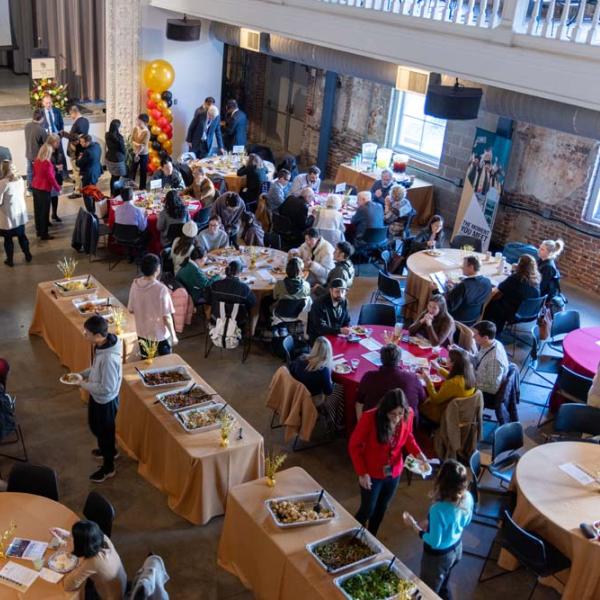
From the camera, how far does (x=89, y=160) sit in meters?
11.6

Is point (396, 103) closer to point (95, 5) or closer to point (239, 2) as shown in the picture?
point (239, 2)

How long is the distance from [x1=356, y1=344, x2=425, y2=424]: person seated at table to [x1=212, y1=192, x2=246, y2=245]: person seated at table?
4507 millimetres

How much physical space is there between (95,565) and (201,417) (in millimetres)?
1824

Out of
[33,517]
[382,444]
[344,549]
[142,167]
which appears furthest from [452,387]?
[142,167]

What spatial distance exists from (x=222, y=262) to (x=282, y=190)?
8.26 ft

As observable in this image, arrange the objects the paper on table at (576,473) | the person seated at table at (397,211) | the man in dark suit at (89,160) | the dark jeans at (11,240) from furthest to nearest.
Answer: the man in dark suit at (89,160)
the person seated at table at (397,211)
the dark jeans at (11,240)
the paper on table at (576,473)

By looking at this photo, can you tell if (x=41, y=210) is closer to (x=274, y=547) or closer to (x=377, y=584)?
(x=274, y=547)

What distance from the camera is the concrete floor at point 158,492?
18.5ft

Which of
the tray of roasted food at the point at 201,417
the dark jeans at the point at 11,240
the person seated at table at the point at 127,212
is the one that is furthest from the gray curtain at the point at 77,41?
the tray of roasted food at the point at 201,417

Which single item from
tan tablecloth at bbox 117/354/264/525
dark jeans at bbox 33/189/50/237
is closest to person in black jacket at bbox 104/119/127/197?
dark jeans at bbox 33/189/50/237

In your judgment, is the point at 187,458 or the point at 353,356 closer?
the point at 187,458

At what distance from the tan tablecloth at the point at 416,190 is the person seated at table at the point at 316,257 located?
4598 mm

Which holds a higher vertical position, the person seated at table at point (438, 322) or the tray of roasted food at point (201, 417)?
the person seated at table at point (438, 322)

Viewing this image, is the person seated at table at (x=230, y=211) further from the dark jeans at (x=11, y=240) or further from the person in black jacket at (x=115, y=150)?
the person in black jacket at (x=115, y=150)
